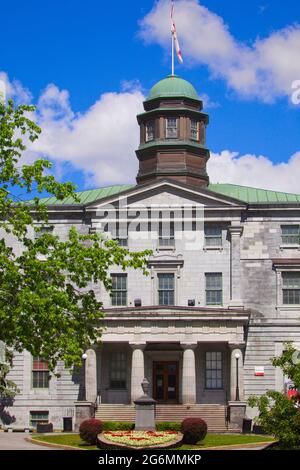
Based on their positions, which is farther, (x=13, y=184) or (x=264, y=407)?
(x=13, y=184)

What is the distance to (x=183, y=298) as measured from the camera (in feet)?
202

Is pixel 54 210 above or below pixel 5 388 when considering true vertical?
above

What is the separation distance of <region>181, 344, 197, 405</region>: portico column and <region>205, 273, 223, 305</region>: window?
4659 millimetres

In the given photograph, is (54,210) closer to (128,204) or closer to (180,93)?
(128,204)

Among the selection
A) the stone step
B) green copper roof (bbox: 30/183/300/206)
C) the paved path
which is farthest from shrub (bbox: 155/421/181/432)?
green copper roof (bbox: 30/183/300/206)

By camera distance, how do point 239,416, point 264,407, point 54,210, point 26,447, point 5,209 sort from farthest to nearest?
point 54,210 < point 239,416 < point 26,447 < point 5,209 < point 264,407

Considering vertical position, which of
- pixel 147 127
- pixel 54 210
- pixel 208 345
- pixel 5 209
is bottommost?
pixel 208 345

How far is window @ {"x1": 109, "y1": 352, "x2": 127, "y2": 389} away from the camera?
60.9 meters

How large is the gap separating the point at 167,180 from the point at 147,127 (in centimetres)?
651

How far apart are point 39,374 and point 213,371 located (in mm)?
11283

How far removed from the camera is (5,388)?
59.7m

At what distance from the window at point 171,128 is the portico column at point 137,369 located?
52.7ft

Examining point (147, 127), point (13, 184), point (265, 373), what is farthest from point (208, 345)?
point (13, 184)

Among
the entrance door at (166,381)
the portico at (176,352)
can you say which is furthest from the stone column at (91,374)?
the entrance door at (166,381)
